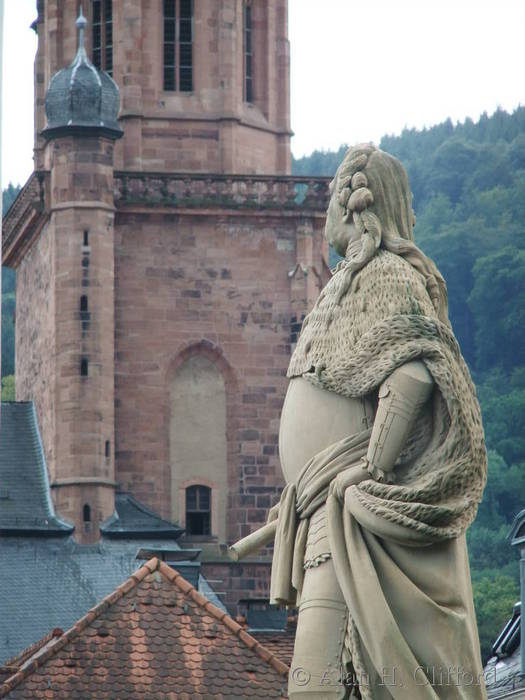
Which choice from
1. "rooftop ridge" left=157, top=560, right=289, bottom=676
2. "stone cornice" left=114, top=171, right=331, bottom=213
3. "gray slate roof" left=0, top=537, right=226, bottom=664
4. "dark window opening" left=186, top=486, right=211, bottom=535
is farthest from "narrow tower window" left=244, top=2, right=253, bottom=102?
"rooftop ridge" left=157, top=560, right=289, bottom=676

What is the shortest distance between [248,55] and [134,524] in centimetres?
1413

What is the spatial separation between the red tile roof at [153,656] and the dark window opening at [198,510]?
32012 millimetres

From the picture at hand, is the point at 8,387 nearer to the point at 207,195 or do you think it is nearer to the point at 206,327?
the point at 206,327

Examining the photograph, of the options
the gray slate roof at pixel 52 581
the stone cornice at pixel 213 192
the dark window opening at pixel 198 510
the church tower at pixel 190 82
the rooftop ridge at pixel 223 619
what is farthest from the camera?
the church tower at pixel 190 82

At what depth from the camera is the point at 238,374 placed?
6838cm

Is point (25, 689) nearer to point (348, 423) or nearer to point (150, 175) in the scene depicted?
point (348, 423)

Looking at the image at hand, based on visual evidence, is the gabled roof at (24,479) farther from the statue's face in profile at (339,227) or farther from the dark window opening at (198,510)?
the statue's face in profile at (339,227)

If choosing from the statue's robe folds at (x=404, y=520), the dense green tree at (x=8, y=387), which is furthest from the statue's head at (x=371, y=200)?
the dense green tree at (x=8, y=387)

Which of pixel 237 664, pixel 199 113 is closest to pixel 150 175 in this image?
pixel 199 113

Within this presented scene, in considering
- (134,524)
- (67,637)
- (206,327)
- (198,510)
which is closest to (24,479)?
(134,524)

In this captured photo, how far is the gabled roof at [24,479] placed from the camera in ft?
207

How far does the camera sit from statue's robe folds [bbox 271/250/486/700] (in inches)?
344

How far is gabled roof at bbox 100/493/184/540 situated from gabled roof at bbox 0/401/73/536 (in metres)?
1.23

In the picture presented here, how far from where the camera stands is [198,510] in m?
67.6
